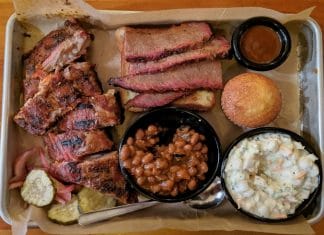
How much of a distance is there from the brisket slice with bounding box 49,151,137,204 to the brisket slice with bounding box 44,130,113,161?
4 centimetres

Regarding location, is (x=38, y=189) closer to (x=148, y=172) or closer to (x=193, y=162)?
(x=148, y=172)

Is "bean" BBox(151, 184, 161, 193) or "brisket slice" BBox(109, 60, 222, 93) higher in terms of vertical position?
"brisket slice" BBox(109, 60, 222, 93)

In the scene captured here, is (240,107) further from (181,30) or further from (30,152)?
(30,152)

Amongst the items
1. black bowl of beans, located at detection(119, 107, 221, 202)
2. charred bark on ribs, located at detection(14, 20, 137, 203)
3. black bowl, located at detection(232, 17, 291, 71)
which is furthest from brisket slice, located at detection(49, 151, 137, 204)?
black bowl, located at detection(232, 17, 291, 71)

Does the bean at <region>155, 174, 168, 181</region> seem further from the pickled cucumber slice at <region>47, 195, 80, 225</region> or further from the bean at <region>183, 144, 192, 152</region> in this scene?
the pickled cucumber slice at <region>47, 195, 80, 225</region>

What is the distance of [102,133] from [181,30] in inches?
26.7

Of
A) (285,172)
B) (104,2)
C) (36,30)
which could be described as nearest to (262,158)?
(285,172)

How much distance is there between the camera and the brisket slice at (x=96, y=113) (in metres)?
2.55

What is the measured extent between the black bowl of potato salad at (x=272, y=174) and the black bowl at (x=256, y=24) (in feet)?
1.07

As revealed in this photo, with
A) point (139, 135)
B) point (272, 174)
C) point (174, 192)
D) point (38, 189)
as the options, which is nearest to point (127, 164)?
point (139, 135)

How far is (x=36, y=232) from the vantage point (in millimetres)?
2613

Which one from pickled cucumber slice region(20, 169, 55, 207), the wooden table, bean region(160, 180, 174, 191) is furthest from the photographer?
the wooden table

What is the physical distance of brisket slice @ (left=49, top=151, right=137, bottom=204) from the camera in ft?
8.29

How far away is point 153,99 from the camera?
258 centimetres
